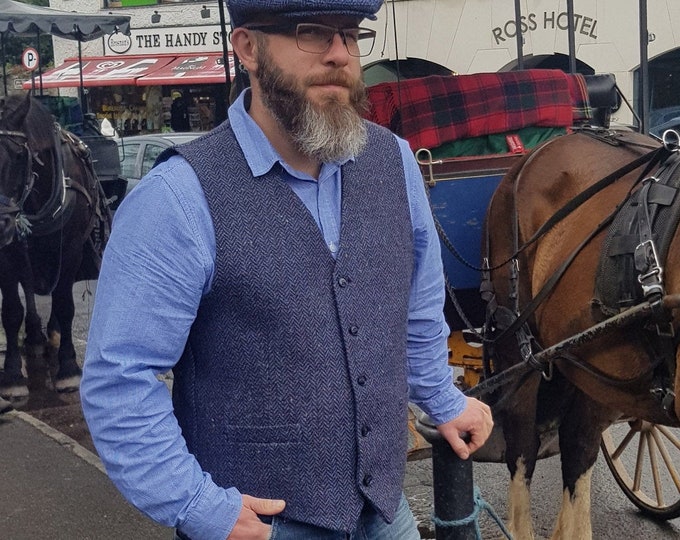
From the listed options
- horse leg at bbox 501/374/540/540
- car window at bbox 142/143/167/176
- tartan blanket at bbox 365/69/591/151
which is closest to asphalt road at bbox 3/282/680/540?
horse leg at bbox 501/374/540/540

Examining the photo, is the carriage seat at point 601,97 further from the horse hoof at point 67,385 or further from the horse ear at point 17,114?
the horse hoof at point 67,385

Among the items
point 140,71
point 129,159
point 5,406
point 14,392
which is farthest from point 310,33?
point 140,71

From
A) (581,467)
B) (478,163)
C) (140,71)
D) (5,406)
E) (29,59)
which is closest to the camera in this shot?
(581,467)

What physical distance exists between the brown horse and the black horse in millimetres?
3063

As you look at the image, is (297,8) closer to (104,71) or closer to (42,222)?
(42,222)

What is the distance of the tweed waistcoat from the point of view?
1.70m

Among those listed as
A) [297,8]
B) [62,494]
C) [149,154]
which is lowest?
[62,494]

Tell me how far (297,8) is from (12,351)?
5267 millimetres

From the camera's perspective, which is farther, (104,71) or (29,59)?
(104,71)

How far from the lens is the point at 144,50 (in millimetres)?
21438

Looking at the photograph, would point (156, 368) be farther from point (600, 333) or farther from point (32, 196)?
point (32, 196)

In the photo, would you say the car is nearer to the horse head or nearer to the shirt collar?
the horse head

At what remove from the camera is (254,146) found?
5.84 ft

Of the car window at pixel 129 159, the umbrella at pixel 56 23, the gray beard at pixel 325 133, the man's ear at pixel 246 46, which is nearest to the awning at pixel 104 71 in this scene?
the car window at pixel 129 159
